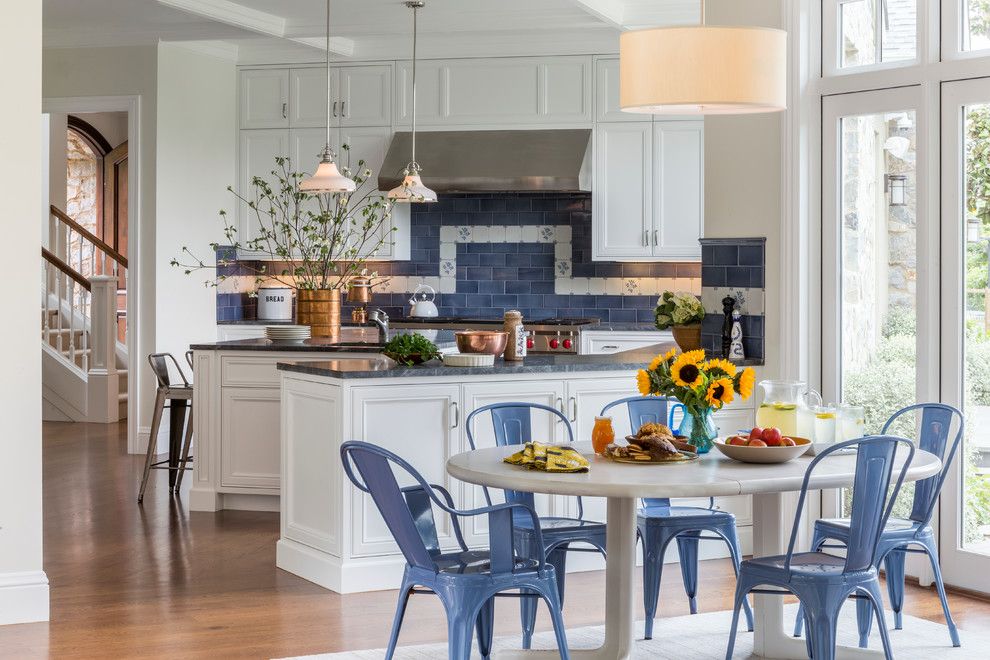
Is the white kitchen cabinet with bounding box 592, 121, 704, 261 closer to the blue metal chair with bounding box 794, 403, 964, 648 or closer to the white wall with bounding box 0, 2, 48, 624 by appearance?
the blue metal chair with bounding box 794, 403, 964, 648

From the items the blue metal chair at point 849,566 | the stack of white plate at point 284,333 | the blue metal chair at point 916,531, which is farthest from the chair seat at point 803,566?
the stack of white plate at point 284,333

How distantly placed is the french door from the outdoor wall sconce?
6.9 inches

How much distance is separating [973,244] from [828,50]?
1.06 m

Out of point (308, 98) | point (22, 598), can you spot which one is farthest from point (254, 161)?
point (22, 598)

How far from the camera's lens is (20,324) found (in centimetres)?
433

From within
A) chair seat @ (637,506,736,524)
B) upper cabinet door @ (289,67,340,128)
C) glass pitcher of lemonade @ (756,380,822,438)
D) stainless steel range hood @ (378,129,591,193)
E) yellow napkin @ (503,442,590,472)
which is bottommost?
chair seat @ (637,506,736,524)

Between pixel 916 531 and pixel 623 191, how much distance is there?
4433mm

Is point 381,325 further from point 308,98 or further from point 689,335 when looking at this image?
point 308,98

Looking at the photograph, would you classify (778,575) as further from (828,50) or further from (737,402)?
(828,50)

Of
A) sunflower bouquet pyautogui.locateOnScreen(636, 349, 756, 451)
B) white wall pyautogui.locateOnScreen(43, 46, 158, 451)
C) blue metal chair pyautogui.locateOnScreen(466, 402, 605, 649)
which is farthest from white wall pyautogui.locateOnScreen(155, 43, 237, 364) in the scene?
sunflower bouquet pyautogui.locateOnScreen(636, 349, 756, 451)

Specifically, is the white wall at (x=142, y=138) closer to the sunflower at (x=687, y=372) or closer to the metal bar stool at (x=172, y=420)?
the metal bar stool at (x=172, y=420)

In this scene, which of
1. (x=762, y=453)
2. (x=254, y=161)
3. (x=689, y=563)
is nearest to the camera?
(x=762, y=453)

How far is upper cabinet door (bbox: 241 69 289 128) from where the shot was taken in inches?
334

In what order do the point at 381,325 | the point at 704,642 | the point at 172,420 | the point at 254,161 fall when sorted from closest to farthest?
the point at 704,642
the point at 381,325
the point at 172,420
the point at 254,161
